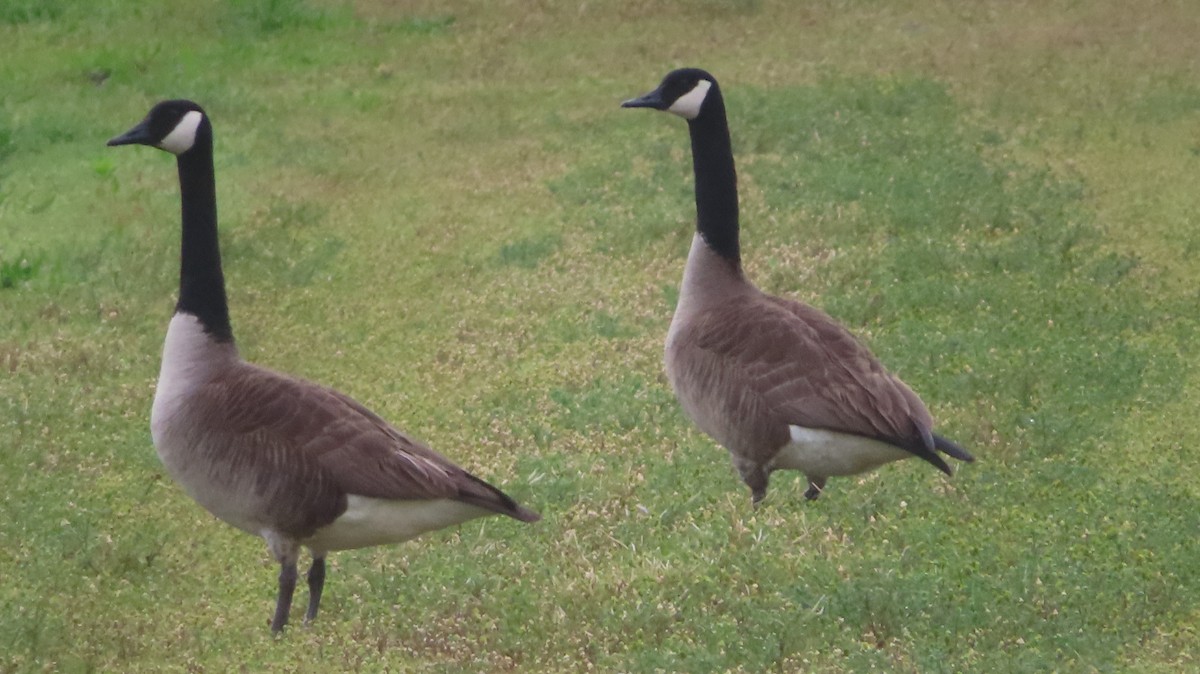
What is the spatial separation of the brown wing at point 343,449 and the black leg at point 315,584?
73 cm

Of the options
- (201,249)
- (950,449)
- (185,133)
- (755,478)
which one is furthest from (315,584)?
(950,449)

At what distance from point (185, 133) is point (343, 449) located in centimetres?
190

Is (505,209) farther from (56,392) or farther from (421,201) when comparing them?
(56,392)

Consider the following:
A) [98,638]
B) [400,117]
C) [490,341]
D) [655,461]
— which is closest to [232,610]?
[98,638]

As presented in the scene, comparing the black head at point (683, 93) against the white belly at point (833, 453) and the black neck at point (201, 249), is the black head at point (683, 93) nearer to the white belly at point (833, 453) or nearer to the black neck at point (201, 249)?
the white belly at point (833, 453)

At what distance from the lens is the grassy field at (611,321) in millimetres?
7555

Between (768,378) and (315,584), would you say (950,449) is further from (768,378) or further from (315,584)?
(315,584)

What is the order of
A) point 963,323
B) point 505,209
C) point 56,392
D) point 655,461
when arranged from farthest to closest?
point 505,209
point 963,323
point 56,392
point 655,461

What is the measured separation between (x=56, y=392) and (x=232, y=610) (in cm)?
434

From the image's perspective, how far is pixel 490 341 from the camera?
1324 cm

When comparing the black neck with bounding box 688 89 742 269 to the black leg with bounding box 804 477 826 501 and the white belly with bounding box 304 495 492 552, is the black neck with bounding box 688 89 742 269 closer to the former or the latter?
the black leg with bounding box 804 477 826 501

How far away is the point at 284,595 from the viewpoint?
7.59 m

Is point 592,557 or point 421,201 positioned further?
point 421,201

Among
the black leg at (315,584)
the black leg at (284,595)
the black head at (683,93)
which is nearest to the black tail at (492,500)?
the black leg at (284,595)
